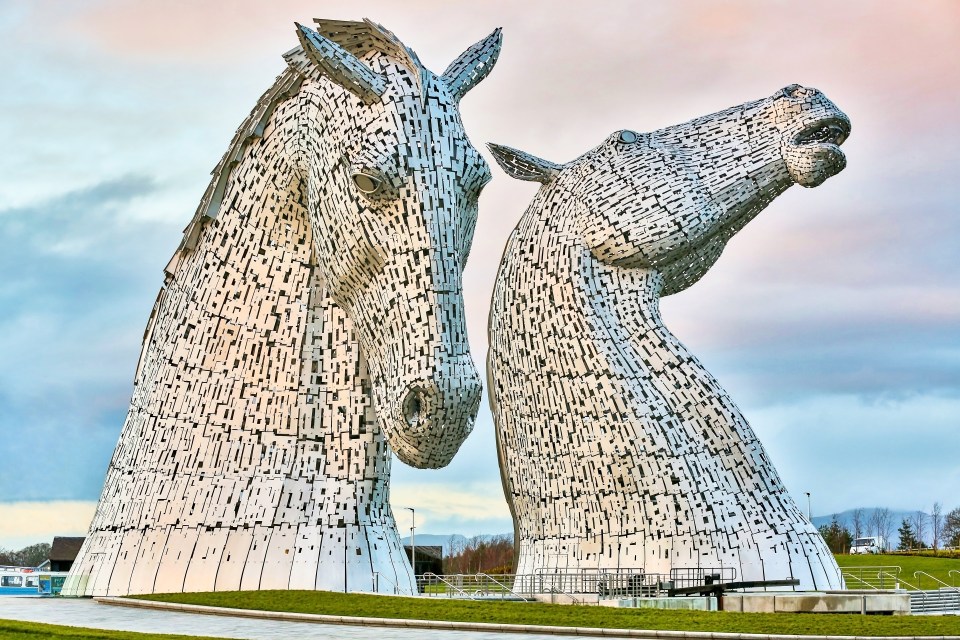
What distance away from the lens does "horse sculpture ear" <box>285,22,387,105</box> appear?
7059mm

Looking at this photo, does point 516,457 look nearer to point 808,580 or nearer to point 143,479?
point 808,580

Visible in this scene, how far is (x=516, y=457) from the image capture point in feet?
60.8

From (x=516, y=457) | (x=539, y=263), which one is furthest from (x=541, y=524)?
(x=539, y=263)

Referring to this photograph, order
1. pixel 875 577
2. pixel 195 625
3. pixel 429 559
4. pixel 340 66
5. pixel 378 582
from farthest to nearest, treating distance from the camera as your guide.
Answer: pixel 429 559 < pixel 875 577 < pixel 378 582 < pixel 195 625 < pixel 340 66

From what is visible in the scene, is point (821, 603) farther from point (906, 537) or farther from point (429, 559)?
point (906, 537)

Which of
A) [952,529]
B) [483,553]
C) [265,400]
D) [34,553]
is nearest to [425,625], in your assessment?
[265,400]

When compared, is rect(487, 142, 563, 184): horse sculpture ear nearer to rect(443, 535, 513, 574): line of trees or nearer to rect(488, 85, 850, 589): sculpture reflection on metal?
rect(488, 85, 850, 589): sculpture reflection on metal

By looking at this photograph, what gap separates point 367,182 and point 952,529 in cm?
5769

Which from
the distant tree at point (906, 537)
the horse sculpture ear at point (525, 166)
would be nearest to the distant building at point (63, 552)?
the horse sculpture ear at point (525, 166)

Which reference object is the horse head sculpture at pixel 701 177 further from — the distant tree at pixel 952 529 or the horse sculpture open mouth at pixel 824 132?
the distant tree at pixel 952 529

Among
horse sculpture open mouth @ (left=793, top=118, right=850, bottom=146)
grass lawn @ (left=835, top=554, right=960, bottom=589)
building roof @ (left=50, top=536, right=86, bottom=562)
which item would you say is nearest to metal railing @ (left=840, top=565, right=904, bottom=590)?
grass lawn @ (left=835, top=554, right=960, bottom=589)

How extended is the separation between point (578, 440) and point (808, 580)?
3713mm

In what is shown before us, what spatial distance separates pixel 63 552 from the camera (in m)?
31.4

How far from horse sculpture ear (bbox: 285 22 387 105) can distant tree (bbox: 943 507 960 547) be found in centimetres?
5199
